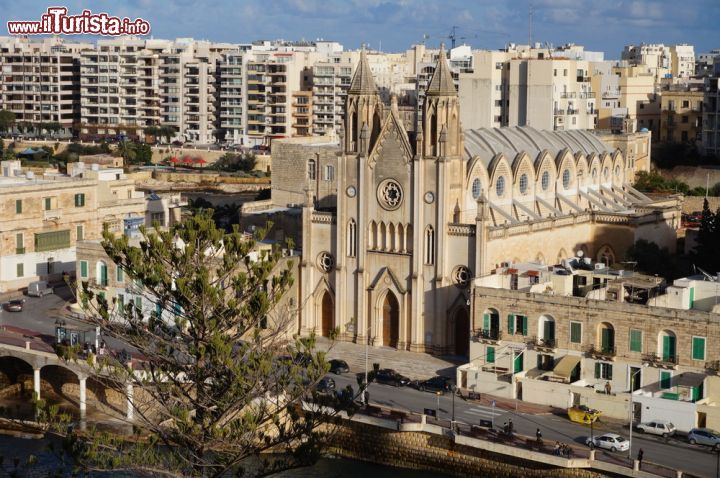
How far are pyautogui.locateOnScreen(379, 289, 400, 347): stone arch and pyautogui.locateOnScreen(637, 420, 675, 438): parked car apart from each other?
14319mm

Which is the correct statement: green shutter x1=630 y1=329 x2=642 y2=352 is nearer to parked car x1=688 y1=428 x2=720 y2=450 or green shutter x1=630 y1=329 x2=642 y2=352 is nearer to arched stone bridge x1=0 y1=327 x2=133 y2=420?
parked car x1=688 y1=428 x2=720 y2=450

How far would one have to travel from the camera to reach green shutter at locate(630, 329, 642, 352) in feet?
168

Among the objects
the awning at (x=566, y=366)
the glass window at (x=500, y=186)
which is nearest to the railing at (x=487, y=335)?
the awning at (x=566, y=366)

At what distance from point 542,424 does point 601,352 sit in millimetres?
3814

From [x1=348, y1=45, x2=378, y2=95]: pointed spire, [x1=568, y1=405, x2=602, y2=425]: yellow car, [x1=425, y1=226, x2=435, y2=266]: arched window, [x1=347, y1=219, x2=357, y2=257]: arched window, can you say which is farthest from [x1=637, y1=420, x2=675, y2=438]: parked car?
[x1=348, y1=45, x2=378, y2=95]: pointed spire

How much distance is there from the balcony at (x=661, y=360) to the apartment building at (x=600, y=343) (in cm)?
4

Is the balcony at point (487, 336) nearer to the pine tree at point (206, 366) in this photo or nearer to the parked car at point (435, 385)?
the parked car at point (435, 385)

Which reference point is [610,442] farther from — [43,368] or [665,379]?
[43,368]

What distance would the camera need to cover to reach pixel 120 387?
3841 cm

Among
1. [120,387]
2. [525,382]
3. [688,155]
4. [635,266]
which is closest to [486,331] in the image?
[525,382]

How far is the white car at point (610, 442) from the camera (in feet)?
153

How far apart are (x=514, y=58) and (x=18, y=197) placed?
Answer: 4814 centimetres

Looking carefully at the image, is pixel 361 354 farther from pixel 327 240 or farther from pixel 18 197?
pixel 18 197

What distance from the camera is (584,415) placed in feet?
164
